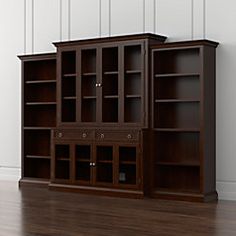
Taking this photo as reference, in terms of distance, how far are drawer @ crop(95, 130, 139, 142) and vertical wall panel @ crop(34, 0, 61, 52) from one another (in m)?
2.17

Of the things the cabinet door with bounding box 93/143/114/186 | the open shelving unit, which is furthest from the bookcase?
the open shelving unit

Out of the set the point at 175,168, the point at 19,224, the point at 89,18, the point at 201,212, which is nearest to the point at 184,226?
the point at 201,212

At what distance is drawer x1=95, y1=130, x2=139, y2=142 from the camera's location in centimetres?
766

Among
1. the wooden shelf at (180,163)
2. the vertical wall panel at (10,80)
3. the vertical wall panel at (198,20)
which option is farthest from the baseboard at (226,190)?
the vertical wall panel at (10,80)

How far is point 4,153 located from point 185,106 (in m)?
3.73

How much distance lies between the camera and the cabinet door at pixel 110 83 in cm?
802

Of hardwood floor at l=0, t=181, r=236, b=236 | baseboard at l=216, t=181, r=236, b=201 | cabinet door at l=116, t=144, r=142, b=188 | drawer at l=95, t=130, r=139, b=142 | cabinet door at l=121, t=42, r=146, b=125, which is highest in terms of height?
cabinet door at l=121, t=42, r=146, b=125

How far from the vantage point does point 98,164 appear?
26.2ft

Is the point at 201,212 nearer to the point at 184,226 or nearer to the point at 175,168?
the point at 184,226

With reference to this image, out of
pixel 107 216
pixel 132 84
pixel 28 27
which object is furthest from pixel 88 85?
pixel 107 216

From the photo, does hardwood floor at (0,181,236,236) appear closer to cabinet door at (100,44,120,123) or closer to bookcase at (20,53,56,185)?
cabinet door at (100,44,120,123)

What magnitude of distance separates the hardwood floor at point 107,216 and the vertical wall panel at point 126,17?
8.28ft

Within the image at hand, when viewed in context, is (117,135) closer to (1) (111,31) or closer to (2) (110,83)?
(2) (110,83)

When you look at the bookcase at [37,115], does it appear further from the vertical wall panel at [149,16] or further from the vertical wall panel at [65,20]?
the vertical wall panel at [149,16]
